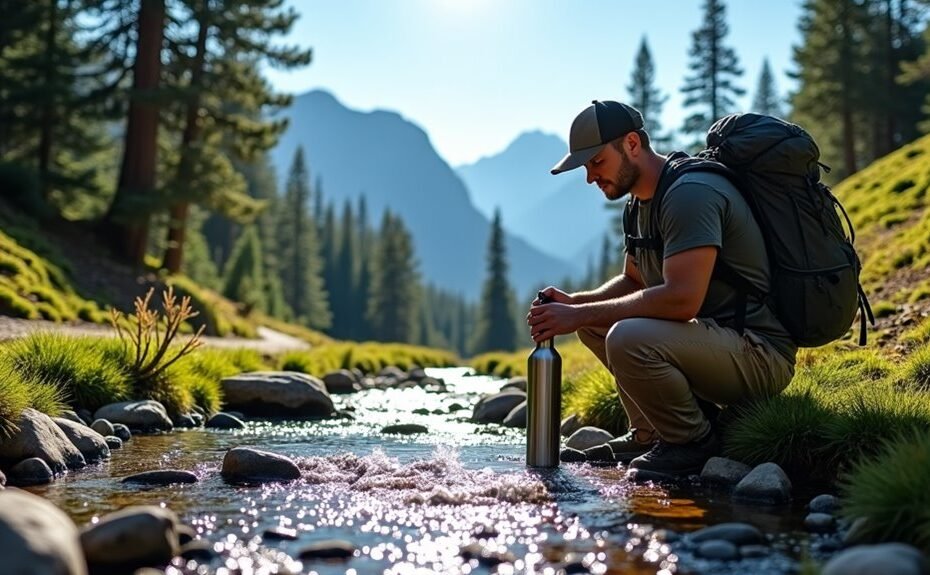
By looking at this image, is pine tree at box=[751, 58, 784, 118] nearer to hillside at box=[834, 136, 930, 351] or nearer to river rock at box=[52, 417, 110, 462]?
hillside at box=[834, 136, 930, 351]

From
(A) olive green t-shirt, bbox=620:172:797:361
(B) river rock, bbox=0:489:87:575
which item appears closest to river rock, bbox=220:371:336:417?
(A) olive green t-shirt, bbox=620:172:797:361

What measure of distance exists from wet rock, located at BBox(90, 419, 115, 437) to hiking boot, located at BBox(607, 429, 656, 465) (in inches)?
163

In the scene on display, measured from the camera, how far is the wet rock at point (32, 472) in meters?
5.19

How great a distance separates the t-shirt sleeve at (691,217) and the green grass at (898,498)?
165cm

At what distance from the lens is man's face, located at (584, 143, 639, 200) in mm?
5359

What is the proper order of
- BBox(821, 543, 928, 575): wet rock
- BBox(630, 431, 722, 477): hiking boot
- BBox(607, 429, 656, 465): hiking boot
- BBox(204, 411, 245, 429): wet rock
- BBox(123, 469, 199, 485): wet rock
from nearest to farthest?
1. BBox(821, 543, 928, 575): wet rock
2. BBox(123, 469, 199, 485): wet rock
3. BBox(630, 431, 722, 477): hiking boot
4. BBox(607, 429, 656, 465): hiking boot
5. BBox(204, 411, 245, 429): wet rock

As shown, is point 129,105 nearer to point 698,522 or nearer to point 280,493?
point 280,493

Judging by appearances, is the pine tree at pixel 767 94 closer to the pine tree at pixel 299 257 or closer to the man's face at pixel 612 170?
the pine tree at pixel 299 257

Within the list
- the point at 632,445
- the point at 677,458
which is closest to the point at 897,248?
the point at 632,445

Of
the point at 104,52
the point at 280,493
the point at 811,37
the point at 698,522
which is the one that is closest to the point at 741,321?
the point at 698,522

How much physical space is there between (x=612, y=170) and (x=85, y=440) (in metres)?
4.15

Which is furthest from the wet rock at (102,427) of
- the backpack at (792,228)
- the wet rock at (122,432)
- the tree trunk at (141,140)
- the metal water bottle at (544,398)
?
the tree trunk at (141,140)

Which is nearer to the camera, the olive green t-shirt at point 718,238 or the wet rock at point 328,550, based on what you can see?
the wet rock at point 328,550

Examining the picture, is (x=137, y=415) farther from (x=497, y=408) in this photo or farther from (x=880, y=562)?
(x=880, y=562)
